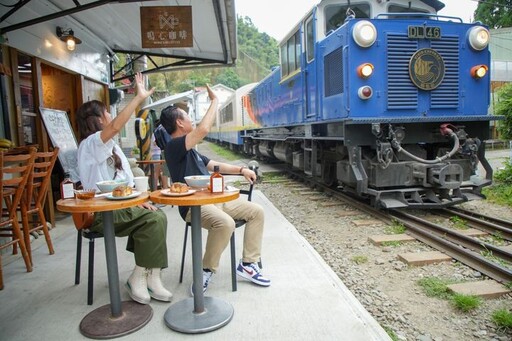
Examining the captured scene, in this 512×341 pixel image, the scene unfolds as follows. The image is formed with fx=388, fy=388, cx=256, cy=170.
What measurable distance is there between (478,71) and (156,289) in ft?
17.5

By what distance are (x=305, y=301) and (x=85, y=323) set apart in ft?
4.82

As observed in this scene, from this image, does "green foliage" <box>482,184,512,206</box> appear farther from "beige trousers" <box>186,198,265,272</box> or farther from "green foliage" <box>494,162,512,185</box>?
"beige trousers" <box>186,198,265,272</box>

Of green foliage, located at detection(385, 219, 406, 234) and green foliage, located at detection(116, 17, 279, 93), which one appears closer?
green foliage, located at detection(385, 219, 406, 234)

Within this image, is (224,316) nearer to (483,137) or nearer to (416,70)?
(416,70)

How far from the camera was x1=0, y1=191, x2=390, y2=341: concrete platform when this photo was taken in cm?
236

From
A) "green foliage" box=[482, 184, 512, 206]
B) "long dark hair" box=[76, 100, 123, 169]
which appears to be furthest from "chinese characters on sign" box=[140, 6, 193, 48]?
"green foliage" box=[482, 184, 512, 206]

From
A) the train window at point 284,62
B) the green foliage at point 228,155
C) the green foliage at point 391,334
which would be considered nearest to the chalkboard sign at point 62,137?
the green foliage at point 391,334

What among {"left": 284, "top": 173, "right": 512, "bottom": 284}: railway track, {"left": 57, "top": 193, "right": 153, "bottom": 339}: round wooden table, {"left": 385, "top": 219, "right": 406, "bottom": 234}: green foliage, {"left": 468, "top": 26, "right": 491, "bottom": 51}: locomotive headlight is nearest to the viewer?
{"left": 57, "top": 193, "right": 153, "bottom": 339}: round wooden table

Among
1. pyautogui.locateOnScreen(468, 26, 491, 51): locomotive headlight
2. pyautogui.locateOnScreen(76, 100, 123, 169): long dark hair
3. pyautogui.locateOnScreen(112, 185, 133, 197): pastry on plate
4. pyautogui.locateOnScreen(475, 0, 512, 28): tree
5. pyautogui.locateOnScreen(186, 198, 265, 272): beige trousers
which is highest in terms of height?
pyautogui.locateOnScreen(475, 0, 512, 28): tree

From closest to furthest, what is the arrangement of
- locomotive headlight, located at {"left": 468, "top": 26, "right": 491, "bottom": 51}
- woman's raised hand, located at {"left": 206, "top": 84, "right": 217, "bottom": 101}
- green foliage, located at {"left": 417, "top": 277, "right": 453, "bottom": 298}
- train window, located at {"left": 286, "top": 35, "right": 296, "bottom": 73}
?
1. woman's raised hand, located at {"left": 206, "top": 84, "right": 217, "bottom": 101}
2. green foliage, located at {"left": 417, "top": 277, "right": 453, "bottom": 298}
3. locomotive headlight, located at {"left": 468, "top": 26, "right": 491, "bottom": 51}
4. train window, located at {"left": 286, "top": 35, "right": 296, "bottom": 73}

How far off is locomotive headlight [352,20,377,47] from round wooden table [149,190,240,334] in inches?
144

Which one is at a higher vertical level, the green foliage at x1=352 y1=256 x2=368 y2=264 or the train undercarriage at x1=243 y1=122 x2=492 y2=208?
the train undercarriage at x1=243 y1=122 x2=492 y2=208

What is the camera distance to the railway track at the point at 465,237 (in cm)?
354

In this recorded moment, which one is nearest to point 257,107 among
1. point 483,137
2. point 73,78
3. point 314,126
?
point 314,126
